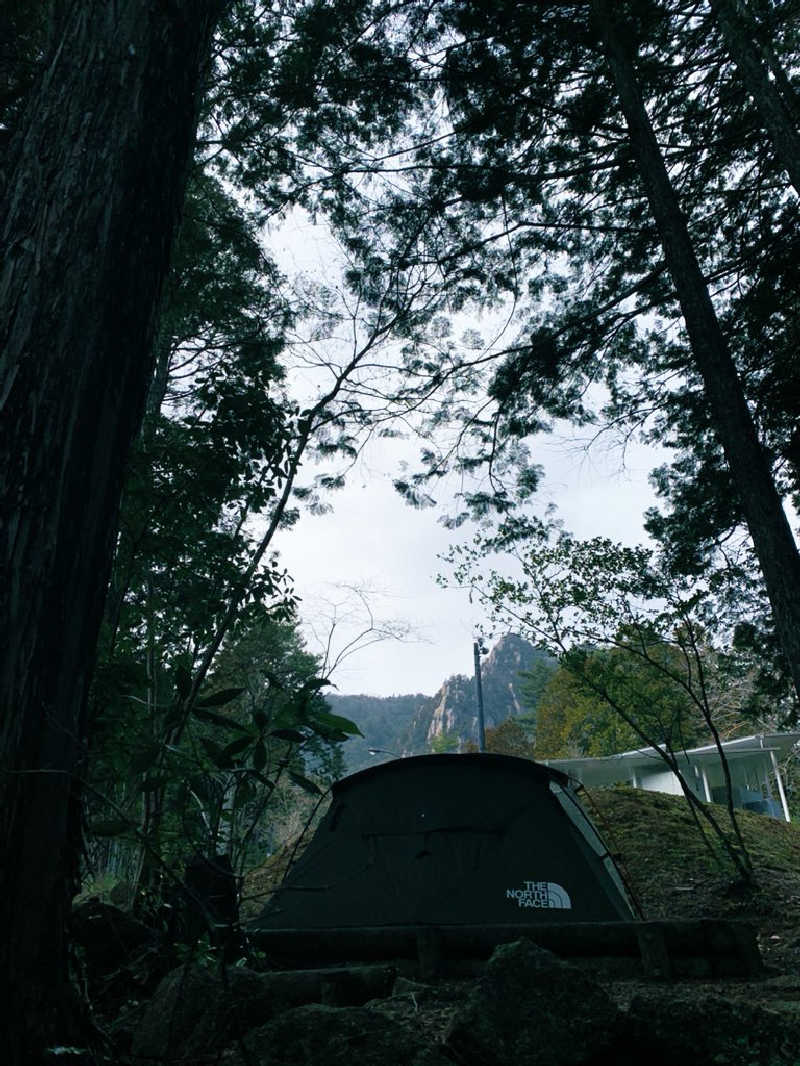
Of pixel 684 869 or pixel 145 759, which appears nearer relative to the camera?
pixel 145 759

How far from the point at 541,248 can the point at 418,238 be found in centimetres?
154

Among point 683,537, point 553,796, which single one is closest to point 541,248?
point 683,537

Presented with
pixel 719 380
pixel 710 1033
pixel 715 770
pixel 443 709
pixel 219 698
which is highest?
pixel 443 709

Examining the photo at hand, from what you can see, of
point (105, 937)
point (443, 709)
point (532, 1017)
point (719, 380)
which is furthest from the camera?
point (443, 709)

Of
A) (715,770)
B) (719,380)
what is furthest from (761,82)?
(715,770)

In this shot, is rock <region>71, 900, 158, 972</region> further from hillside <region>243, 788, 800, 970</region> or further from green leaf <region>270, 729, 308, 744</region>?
hillside <region>243, 788, 800, 970</region>

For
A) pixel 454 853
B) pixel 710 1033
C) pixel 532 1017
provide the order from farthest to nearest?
pixel 454 853 → pixel 532 1017 → pixel 710 1033

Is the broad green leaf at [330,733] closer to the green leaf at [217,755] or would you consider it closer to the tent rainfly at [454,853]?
the green leaf at [217,755]

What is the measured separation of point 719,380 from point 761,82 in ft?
7.86

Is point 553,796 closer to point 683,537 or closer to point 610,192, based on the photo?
point 683,537

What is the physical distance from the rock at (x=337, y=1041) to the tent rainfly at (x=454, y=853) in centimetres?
306

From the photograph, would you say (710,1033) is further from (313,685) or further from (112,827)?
(112,827)

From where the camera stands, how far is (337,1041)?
6.84ft

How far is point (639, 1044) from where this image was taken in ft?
7.32
